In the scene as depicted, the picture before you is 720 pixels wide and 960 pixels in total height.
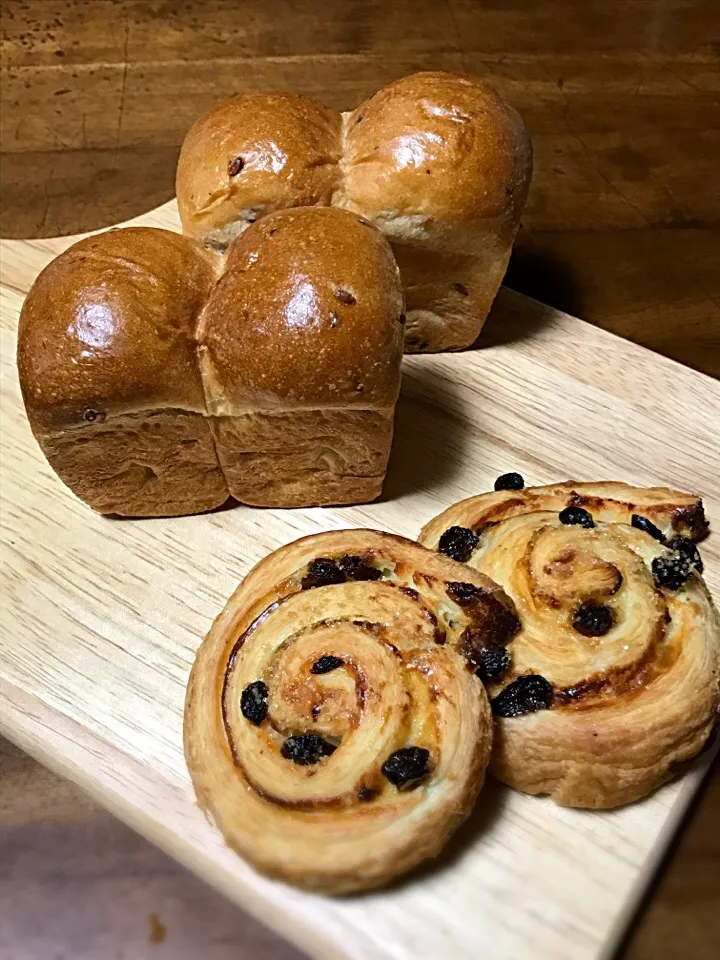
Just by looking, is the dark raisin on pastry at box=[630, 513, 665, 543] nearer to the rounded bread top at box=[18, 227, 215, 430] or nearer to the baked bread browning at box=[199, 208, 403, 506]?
the baked bread browning at box=[199, 208, 403, 506]

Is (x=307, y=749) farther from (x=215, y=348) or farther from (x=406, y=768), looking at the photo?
(x=215, y=348)

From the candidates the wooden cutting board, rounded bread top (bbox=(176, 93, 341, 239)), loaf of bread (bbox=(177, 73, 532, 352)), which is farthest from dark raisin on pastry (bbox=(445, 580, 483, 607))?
rounded bread top (bbox=(176, 93, 341, 239))

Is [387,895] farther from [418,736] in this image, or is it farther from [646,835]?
[646,835]

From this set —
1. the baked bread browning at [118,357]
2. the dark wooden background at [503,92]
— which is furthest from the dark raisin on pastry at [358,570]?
the dark wooden background at [503,92]

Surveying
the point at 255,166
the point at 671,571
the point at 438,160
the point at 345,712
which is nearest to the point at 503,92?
the point at 438,160

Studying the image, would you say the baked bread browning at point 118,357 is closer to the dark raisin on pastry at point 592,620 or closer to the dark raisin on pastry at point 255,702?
the dark raisin on pastry at point 255,702

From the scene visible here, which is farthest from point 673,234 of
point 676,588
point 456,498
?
point 676,588
